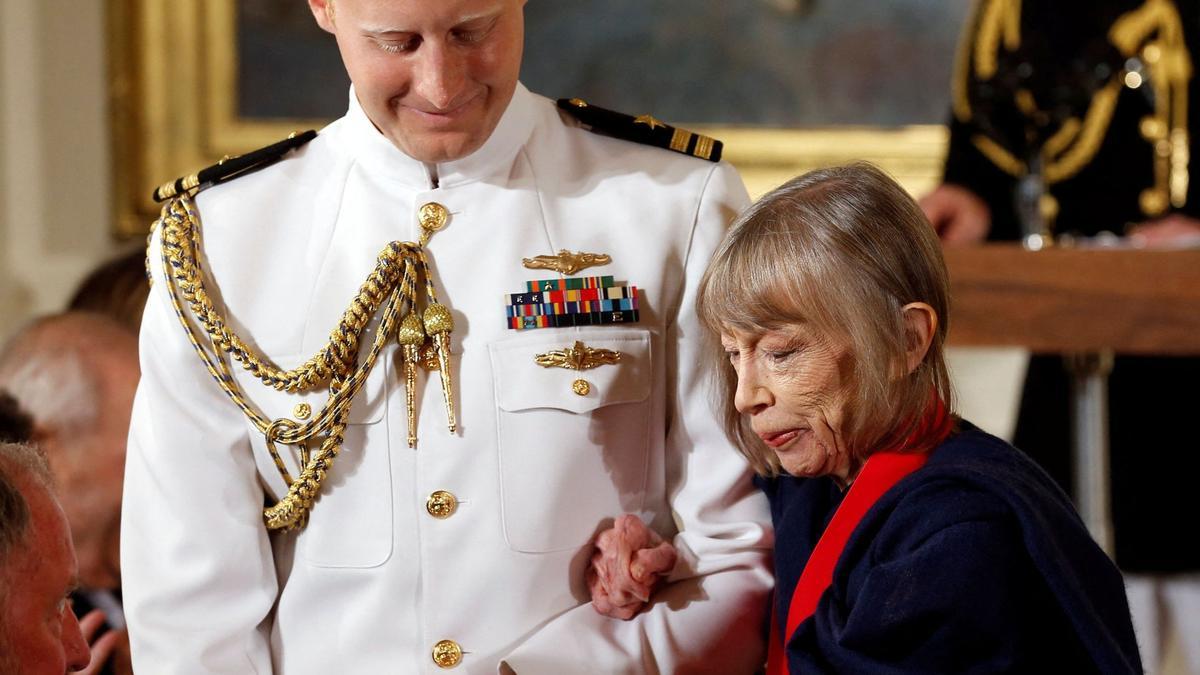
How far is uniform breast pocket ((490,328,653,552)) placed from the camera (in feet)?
4.80

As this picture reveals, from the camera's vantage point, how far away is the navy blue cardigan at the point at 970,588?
1228 mm

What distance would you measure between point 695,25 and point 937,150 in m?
0.70

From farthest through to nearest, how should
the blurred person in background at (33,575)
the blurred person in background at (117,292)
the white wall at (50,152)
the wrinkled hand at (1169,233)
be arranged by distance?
the white wall at (50,152)
the blurred person in background at (117,292)
the wrinkled hand at (1169,233)
the blurred person in background at (33,575)

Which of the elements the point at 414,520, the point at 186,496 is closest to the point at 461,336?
the point at 414,520

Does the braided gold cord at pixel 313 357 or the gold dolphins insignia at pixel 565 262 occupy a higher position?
the gold dolphins insignia at pixel 565 262

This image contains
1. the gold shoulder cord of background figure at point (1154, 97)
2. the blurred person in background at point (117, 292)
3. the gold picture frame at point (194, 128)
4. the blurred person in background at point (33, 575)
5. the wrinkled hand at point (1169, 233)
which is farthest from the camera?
the gold picture frame at point (194, 128)

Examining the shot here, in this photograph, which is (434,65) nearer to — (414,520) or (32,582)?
(414,520)

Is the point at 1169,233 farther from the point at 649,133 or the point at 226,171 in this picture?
the point at 226,171

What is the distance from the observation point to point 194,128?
393 centimetres

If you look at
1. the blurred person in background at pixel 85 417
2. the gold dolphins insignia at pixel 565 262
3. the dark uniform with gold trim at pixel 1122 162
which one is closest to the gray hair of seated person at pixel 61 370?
the blurred person in background at pixel 85 417

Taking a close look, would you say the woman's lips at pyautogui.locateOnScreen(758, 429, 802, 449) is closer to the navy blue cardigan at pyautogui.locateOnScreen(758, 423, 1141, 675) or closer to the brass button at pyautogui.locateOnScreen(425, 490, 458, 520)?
the navy blue cardigan at pyautogui.locateOnScreen(758, 423, 1141, 675)

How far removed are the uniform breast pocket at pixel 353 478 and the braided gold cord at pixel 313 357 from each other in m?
0.01

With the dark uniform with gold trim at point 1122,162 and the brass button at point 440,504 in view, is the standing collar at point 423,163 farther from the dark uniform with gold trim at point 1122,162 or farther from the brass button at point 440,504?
the dark uniform with gold trim at point 1122,162

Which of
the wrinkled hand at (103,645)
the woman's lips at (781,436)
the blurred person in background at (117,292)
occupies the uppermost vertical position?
the blurred person in background at (117,292)
